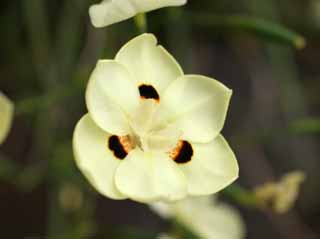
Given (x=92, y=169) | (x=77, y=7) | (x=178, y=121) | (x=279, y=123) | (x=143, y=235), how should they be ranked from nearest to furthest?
(x=92, y=169), (x=178, y=121), (x=143, y=235), (x=77, y=7), (x=279, y=123)

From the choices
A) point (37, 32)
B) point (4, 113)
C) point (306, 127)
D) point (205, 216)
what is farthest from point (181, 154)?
point (37, 32)

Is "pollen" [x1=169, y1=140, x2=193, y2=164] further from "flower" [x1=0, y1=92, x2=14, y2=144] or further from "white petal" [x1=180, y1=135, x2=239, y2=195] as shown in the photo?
"flower" [x1=0, y1=92, x2=14, y2=144]

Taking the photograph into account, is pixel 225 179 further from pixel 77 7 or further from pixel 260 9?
pixel 260 9

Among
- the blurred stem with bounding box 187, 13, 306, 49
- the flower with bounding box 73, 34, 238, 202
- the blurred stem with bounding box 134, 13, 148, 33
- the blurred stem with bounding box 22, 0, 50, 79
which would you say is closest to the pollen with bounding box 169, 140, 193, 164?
the flower with bounding box 73, 34, 238, 202

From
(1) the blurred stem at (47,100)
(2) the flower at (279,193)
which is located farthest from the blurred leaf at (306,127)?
(1) the blurred stem at (47,100)

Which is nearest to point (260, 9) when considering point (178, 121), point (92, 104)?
point (178, 121)
